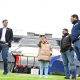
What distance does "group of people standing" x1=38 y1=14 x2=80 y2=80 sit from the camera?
1080 centimetres

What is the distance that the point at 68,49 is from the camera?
12.2 m

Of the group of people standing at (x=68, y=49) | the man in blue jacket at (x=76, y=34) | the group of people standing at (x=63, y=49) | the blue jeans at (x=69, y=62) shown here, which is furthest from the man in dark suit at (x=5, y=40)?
the man in blue jacket at (x=76, y=34)

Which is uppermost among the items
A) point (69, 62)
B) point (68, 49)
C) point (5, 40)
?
point (5, 40)

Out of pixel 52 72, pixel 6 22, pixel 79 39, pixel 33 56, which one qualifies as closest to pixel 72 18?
pixel 79 39

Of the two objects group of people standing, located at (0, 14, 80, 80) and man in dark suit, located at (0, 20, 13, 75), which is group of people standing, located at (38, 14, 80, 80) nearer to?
group of people standing, located at (0, 14, 80, 80)

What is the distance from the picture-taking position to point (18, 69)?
18.9 m

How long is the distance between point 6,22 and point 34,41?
11537 millimetres

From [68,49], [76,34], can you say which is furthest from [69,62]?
[76,34]

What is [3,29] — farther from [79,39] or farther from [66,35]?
[79,39]

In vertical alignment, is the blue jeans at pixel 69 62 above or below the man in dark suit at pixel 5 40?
below

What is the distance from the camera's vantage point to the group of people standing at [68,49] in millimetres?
10805

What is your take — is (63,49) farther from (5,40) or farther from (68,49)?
(5,40)

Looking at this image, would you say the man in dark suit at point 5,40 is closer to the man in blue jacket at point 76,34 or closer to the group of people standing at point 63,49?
the group of people standing at point 63,49

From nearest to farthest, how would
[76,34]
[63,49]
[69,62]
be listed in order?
[76,34] → [69,62] → [63,49]
